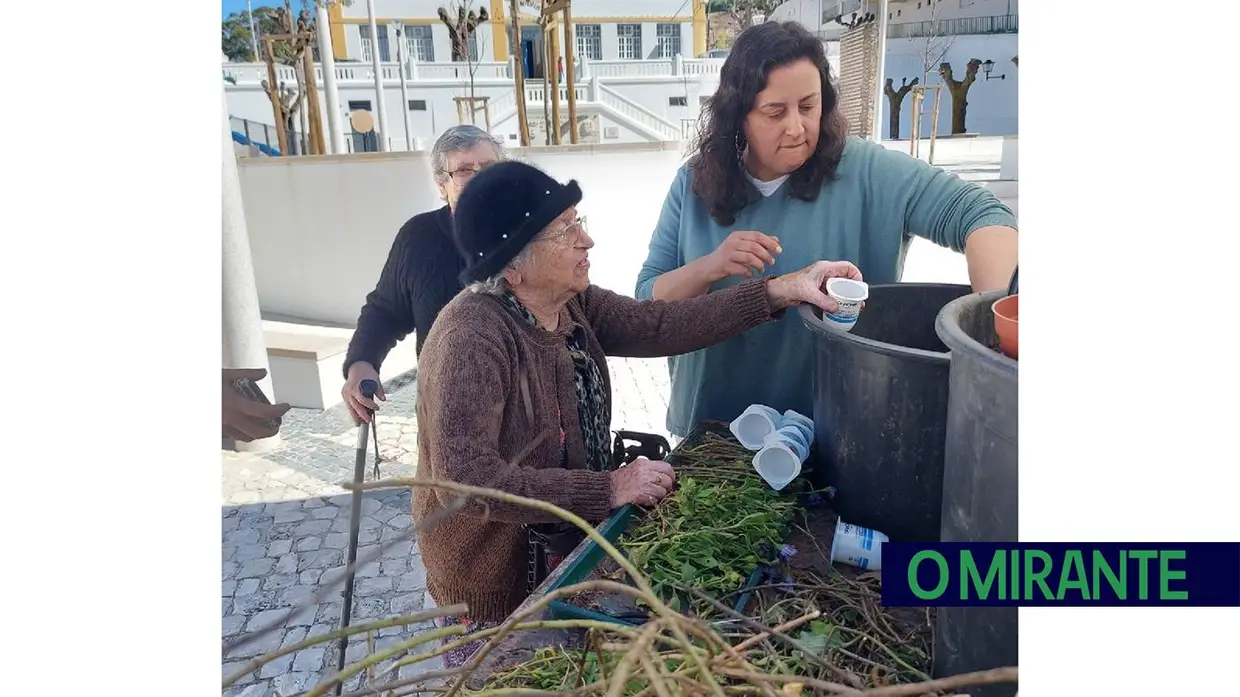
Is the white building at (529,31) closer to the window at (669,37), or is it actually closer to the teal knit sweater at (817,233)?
the window at (669,37)

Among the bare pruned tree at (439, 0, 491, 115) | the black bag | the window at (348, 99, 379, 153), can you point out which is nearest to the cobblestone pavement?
the black bag

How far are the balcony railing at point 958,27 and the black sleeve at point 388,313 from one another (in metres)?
1.49

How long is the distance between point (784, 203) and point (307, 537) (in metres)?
2.77

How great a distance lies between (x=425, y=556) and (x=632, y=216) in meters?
2.55

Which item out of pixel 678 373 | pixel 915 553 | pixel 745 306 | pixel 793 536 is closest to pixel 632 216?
pixel 678 373

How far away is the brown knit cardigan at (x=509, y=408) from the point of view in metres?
1.31

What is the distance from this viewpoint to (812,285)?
151 centimetres

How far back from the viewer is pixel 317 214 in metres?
2.78

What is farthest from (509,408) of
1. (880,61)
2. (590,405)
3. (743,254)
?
(880,61)

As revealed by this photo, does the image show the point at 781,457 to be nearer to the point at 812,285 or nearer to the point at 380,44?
the point at 812,285

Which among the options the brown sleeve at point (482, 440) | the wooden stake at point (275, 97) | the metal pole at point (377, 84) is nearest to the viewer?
the brown sleeve at point (482, 440)

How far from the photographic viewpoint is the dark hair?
65.1 inches

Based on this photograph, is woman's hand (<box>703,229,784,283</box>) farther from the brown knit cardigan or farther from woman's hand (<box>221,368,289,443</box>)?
woman's hand (<box>221,368,289,443</box>)
